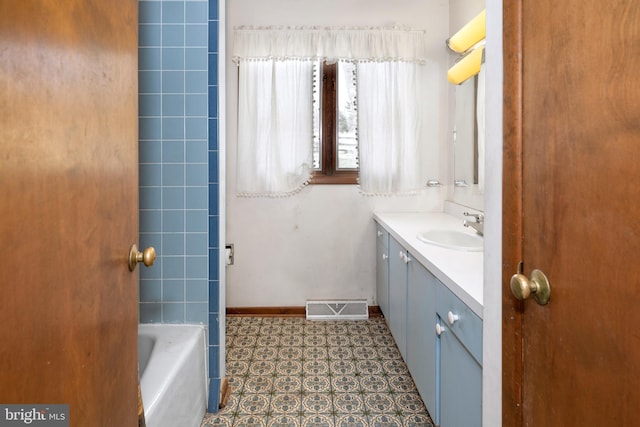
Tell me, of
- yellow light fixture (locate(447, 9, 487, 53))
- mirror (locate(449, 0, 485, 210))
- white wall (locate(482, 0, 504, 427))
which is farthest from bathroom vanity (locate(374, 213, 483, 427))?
yellow light fixture (locate(447, 9, 487, 53))

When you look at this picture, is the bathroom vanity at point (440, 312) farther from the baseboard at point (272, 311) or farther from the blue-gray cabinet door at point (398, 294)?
the baseboard at point (272, 311)

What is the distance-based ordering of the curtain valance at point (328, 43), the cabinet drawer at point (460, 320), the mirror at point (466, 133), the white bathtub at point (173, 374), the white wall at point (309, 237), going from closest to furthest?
the cabinet drawer at point (460, 320) < the white bathtub at point (173, 374) < the mirror at point (466, 133) < the curtain valance at point (328, 43) < the white wall at point (309, 237)

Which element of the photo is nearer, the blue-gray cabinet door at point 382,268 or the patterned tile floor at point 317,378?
the patterned tile floor at point 317,378

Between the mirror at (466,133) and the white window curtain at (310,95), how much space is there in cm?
27

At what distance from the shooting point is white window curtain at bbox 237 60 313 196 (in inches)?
110

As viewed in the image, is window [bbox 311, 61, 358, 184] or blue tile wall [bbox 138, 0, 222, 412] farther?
window [bbox 311, 61, 358, 184]

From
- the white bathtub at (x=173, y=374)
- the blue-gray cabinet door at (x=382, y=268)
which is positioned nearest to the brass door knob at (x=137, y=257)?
the white bathtub at (x=173, y=374)

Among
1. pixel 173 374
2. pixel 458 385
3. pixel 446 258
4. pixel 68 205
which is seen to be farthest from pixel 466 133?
pixel 68 205

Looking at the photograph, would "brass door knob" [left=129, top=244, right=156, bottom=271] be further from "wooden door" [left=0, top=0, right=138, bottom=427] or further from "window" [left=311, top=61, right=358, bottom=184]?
"window" [left=311, top=61, right=358, bottom=184]

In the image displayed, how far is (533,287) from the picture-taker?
0.73m

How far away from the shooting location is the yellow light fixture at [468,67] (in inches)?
84.8

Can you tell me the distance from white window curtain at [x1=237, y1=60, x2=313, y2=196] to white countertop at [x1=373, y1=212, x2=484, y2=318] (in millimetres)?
861

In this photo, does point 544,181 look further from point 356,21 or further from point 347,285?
point 356,21

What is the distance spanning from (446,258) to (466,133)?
1.38 m
